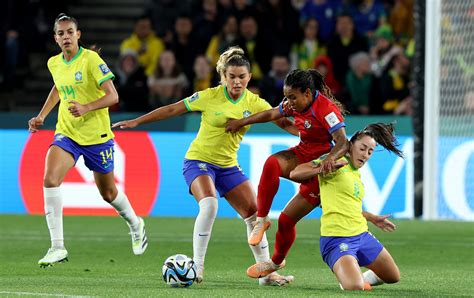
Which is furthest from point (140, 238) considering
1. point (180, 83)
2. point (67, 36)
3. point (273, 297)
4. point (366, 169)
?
point (180, 83)

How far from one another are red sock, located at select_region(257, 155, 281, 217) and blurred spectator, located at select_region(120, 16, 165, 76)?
11096 mm

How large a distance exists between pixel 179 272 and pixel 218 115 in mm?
1433

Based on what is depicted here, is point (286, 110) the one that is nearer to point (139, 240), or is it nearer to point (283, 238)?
point (283, 238)

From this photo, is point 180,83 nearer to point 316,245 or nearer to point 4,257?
point 316,245

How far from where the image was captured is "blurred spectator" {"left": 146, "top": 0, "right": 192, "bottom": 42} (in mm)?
21391

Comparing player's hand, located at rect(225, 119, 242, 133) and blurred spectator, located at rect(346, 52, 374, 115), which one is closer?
A: player's hand, located at rect(225, 119, 242, 133)

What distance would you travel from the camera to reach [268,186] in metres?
9.34

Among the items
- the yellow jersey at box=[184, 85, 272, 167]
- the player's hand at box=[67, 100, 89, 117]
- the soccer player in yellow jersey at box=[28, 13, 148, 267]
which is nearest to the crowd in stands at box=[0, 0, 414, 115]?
the soccer player in yellow jersey at box=[28, 13, 148, 267]

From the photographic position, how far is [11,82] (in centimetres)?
2103

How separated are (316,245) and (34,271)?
13.1 feet

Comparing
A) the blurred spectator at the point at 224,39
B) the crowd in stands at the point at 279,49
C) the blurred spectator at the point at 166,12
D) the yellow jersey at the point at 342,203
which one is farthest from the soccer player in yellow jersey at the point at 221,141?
the blurred spectator at the point at 166,12

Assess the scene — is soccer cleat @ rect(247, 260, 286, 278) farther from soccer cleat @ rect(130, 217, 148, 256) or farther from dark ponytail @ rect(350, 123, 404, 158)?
soccer cleat @ rect(130, 217, 148, 256)

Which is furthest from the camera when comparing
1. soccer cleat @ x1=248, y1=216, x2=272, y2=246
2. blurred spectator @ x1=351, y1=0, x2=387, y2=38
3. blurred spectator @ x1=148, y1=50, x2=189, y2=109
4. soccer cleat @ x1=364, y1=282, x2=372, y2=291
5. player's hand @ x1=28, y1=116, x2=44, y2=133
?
blurred spectator @ x1=351, y1=0, x2=387, y2=38

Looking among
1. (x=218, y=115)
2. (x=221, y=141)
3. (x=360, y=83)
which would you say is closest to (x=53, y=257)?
(x=221, y=141)
